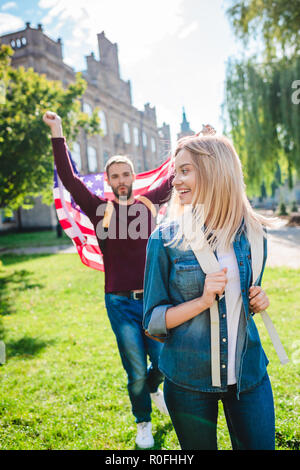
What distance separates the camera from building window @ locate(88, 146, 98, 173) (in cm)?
3444

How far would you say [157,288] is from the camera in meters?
1.66

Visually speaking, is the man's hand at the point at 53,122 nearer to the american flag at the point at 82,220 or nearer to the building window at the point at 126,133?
the american flag at the point at 82,220

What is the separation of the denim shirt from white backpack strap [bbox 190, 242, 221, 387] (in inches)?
0.9

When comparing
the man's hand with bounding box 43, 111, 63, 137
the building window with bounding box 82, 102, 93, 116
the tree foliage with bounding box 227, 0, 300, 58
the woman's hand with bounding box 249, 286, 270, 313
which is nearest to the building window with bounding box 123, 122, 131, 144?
the building window with bounding box 82, 102, 93, 116

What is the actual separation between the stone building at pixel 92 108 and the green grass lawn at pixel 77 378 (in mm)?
12214

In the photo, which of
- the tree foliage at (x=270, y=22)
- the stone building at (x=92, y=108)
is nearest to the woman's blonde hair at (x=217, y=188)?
the tree foliage at (x=270, y=22)

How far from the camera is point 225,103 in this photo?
18953 mm

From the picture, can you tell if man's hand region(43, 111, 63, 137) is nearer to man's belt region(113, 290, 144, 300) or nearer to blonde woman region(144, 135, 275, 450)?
man's belt region(113, 290, 144, 300)

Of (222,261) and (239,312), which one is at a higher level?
(222,261)

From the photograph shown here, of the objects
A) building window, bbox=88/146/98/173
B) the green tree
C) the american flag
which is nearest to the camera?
the american flag

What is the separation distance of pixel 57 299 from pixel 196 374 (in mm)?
7368

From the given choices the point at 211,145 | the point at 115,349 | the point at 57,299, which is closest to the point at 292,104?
the point at 57,299

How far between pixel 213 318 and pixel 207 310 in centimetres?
5
